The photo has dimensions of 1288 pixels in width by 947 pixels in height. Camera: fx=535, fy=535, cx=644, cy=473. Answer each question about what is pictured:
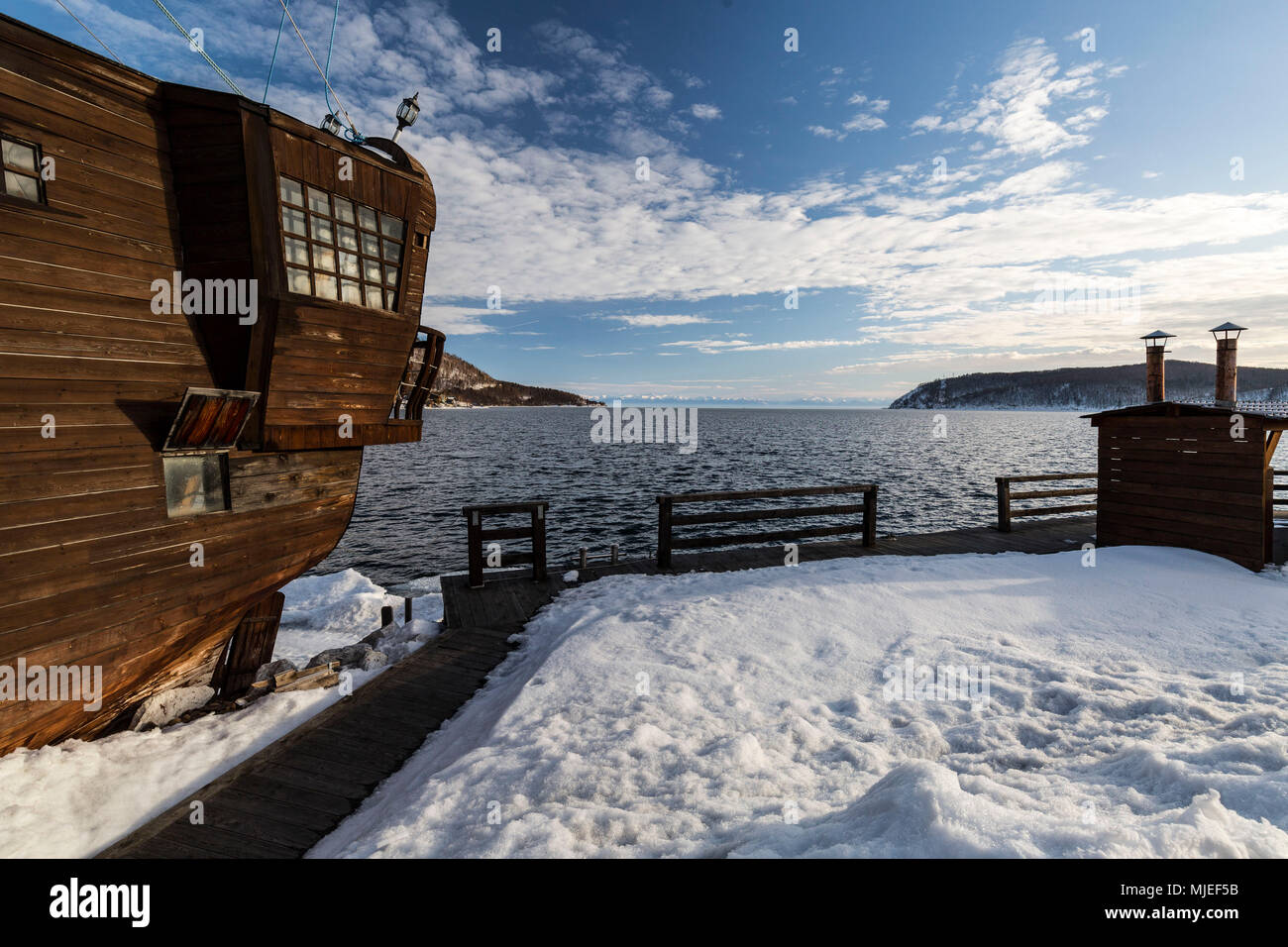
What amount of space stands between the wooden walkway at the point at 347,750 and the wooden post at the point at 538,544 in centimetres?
21

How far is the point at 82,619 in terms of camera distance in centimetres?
548

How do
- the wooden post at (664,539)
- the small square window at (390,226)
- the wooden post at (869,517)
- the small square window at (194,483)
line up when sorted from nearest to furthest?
the small square window at (194,483)
the small square window at (390,226)
the wooden post at (664,539)
the wooden post at (869,517)

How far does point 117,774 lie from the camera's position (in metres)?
5.24

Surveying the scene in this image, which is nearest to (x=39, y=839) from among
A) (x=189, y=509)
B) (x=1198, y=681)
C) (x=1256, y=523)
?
(x=189, y=509)

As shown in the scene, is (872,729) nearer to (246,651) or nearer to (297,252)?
(297,252)

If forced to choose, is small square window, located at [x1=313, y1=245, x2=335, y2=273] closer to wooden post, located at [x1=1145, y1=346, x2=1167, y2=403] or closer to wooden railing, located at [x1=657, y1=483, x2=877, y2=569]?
Answer: wooden railing, located at [x1=657, y1=483, x2=877, y2=569]

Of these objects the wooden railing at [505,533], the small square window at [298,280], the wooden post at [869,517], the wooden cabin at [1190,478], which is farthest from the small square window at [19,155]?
the wooden cabin at [1190,478]

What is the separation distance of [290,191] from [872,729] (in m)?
8.97

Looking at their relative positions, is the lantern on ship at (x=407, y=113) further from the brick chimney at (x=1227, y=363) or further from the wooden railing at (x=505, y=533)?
the brick chimney at (x=1227, y=363)

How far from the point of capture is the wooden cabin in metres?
9.45

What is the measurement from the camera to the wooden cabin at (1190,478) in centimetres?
945

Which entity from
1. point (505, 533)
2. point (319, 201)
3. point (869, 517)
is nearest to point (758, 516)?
point (869, 517)

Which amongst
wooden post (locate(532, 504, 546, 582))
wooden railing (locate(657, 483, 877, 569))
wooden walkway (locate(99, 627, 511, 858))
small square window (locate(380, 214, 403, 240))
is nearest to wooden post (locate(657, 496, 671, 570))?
wooden railing (locate(657, 483, 877, 569))

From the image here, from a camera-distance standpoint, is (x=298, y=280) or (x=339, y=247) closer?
(x=298, y=280)
